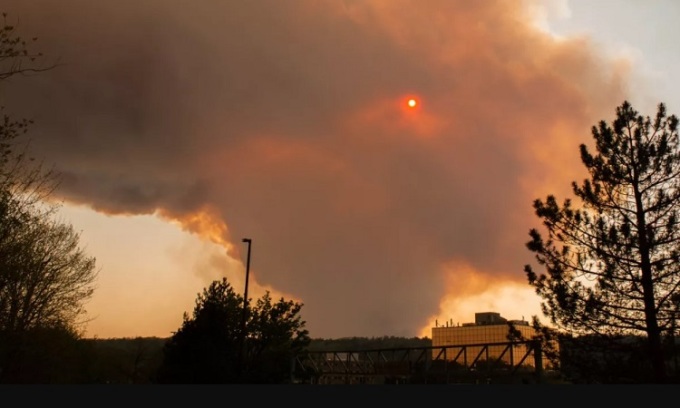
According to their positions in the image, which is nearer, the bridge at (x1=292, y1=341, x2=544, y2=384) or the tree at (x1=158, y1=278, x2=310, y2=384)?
the bridge at (x1=292, y1=341, x2=544, y2=384)

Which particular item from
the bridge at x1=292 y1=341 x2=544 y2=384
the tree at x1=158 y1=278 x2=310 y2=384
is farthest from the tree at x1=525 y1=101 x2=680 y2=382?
the tree at x1=158 y1=278 x2=310 y2=384

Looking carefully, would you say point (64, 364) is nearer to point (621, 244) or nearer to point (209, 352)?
point (209, 352)

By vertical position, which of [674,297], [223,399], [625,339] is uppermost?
[674,297]

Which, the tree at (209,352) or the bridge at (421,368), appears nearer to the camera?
the bridge at (421,368)

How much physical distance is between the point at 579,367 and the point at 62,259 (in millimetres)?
28193

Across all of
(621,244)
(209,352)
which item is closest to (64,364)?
(209,352)

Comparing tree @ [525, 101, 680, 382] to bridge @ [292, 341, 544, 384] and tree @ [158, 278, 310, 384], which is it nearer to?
bridge @ [292, 341, 544, 384]

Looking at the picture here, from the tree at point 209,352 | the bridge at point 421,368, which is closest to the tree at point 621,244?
the bridge at point 421,368

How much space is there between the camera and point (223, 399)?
7.66 metres

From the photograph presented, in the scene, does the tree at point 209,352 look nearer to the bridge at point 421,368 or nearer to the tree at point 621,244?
the bridge at point 421,368

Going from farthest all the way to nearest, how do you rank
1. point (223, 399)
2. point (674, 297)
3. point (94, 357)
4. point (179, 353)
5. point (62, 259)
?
point (94, 357) < point (179, 353) < point (62, 259) < point (674, 297) < point (223, 399)

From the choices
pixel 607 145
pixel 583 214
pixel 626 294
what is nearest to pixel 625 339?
pixel 626 294

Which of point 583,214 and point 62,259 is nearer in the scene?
point 583,214

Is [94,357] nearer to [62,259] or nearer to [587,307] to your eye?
[62,259]
